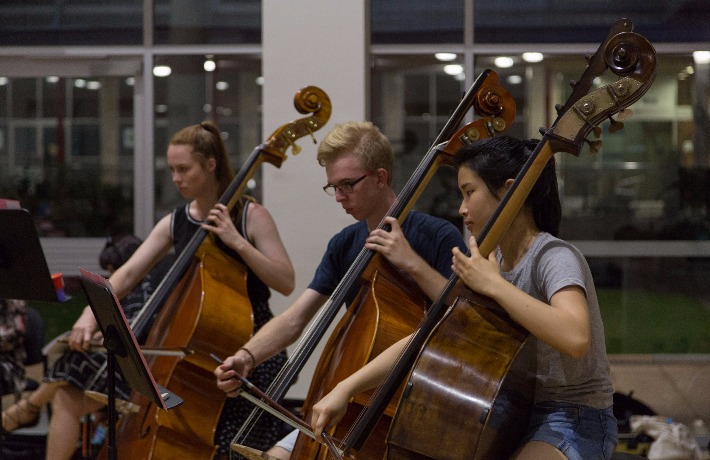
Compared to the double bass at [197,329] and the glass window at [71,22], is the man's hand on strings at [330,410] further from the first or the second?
the glass window at [71,22]

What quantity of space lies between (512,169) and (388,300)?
20.6 inches

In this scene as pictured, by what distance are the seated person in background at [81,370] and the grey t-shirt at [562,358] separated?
88.0 inches

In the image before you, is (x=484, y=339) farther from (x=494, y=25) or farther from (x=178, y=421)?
(x=494, y=25)

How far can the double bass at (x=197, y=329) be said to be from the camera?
296 centimetres

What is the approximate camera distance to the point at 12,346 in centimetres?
461

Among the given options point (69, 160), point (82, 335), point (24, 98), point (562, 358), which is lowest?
point (82, 335)

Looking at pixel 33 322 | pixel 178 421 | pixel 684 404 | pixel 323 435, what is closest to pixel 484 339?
pixel 323 435

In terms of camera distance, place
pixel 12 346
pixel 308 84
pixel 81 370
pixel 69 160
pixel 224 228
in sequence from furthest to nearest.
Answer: pixel 69 160, pixel 308 84, pixel 12 346, pixel 81 370, pixel 224 228

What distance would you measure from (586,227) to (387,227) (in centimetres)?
315

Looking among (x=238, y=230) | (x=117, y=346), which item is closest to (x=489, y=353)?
(x=117, y=346)

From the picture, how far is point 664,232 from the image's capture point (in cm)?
541

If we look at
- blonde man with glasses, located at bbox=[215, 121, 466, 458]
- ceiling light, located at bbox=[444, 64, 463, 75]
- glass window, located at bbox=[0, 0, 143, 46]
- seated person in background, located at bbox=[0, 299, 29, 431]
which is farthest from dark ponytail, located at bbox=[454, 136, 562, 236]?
glass window, located at bbox=[0, 0, 143, 46]

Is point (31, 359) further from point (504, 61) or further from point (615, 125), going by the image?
point (615, 125)

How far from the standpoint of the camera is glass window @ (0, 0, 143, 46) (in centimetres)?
548
